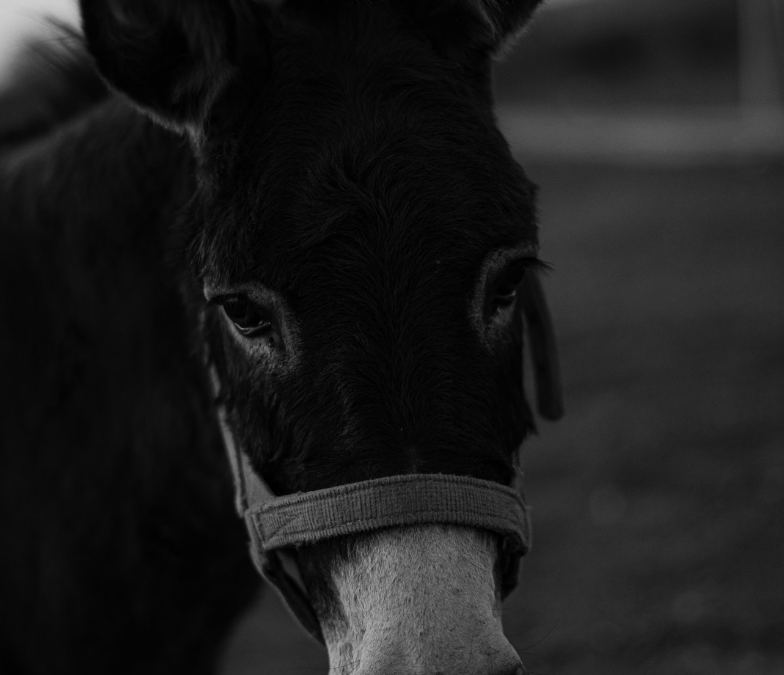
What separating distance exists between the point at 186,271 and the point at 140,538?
101 cm

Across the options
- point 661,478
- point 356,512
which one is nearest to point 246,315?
point 356,512

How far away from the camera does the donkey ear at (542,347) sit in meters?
2.73

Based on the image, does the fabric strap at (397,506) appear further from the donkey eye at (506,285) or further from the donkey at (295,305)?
the donkey eye at (506,285)

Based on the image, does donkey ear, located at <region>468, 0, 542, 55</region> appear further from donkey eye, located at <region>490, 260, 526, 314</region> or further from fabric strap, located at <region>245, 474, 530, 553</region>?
fabric strap, located at <region>245, 474, 530, 553</region>

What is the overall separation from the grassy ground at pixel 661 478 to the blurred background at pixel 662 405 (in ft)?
0.05

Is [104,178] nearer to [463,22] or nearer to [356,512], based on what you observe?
[463,22]

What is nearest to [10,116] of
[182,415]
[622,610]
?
[182,415]

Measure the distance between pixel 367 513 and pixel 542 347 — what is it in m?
1.12

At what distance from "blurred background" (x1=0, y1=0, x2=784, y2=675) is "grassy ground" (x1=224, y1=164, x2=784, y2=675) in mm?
14

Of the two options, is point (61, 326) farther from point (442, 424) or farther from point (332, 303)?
point (442, 424)

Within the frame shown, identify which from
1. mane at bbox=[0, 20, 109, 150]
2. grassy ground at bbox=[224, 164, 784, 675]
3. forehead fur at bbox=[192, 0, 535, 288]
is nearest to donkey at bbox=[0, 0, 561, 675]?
forehead fur at bbox=[192, 0, 535, 288]

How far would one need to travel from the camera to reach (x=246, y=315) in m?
2.16

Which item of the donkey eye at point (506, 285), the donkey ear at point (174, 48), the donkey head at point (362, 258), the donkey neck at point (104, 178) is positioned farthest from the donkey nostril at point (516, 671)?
the donkey neck at point (104, 178)

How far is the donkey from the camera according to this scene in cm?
197
